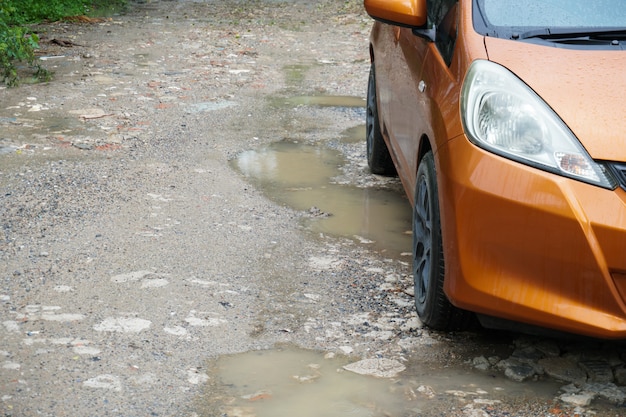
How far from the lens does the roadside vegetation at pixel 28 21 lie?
8.61 metres

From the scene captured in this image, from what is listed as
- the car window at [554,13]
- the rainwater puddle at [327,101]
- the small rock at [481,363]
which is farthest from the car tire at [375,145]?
the small rock at [481,363]

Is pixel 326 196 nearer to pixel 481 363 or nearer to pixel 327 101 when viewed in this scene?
pixel 481 363

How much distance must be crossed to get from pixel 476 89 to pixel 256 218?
87.1 inches

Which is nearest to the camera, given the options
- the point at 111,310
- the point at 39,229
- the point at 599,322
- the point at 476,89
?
the point at 599,322

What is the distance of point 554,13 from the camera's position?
3.83 meters

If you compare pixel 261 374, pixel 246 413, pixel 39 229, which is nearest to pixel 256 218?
pixel 39 229

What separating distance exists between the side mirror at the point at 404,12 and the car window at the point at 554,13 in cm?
31

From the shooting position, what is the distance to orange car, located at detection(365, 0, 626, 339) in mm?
3080

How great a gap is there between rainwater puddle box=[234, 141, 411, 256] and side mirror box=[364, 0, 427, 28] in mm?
1353

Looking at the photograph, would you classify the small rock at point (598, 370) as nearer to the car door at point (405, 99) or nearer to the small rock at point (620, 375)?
the small rock at point (620, 375)

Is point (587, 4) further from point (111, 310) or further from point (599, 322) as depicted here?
point (111, 310)

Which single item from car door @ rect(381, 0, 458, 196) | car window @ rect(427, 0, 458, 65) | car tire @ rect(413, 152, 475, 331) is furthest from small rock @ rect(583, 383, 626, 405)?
car window @ rect(427, 0, 458, 65)

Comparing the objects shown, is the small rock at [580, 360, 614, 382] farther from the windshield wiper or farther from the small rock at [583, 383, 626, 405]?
the windshield wiper

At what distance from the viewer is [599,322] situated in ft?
10.2
